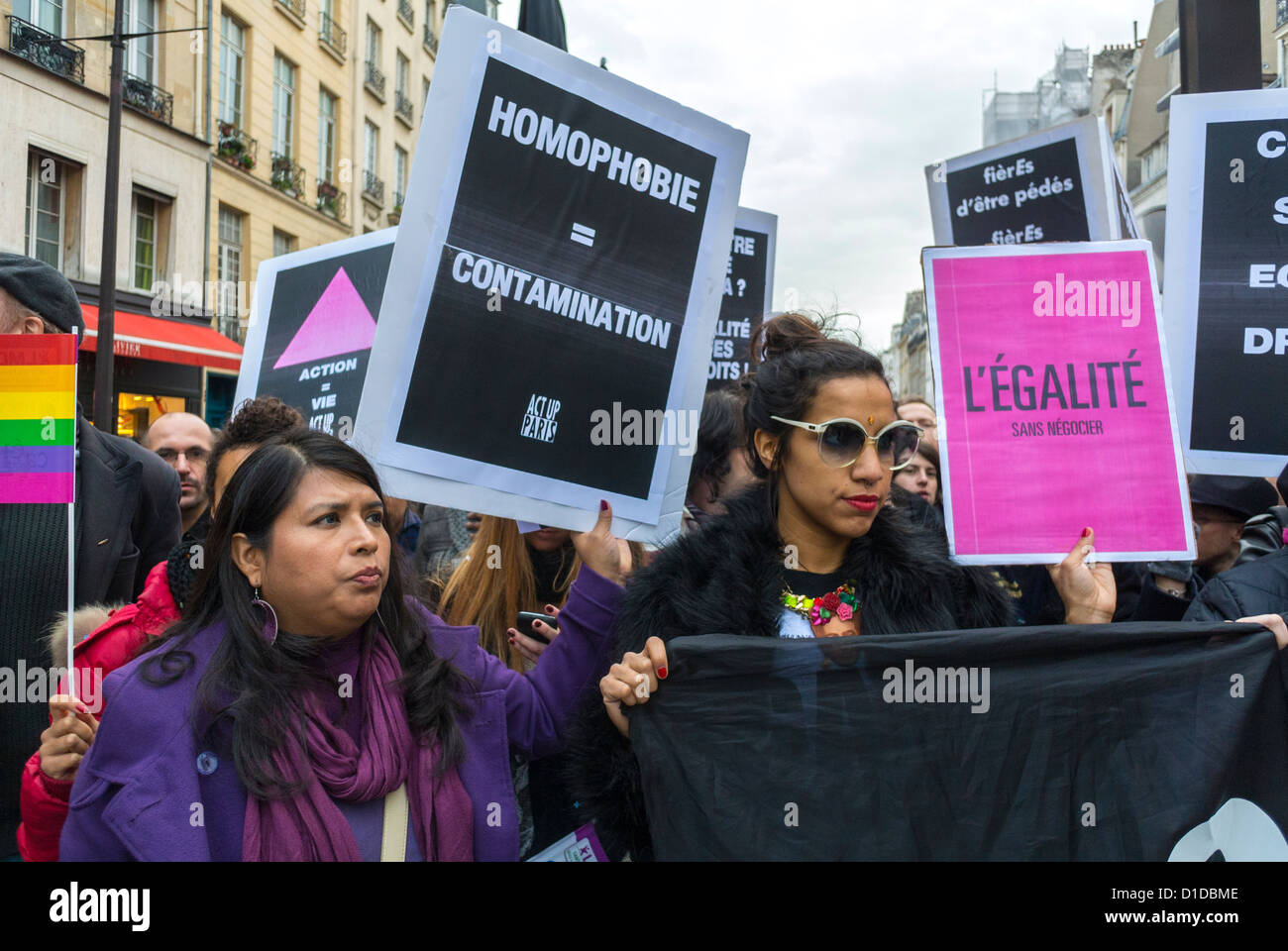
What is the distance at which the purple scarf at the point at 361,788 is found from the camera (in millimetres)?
1766

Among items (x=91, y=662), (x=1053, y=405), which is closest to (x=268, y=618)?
(x=91, y=662)

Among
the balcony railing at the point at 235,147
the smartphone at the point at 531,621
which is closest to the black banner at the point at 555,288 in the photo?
the smartphone at the point at 531,621

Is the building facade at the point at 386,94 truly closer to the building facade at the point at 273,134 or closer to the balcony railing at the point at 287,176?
the building facade at the point at 273,134

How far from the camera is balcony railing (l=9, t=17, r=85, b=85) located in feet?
44.2

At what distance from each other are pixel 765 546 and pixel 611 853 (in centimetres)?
66

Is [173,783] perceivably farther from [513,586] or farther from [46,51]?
[46,51]

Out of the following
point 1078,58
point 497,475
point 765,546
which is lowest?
point 765,546

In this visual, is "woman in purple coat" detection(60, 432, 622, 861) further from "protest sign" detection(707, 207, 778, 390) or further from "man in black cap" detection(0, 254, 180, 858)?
"protest sign" detection(707, 207, 778, 390)

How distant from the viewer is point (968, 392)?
219 cm

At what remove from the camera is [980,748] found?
6.08ft

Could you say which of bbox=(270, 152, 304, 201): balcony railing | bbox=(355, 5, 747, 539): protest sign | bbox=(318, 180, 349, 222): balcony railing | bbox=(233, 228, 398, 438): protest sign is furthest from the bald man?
bbox=(318, 180, 349, 222): balcony railing

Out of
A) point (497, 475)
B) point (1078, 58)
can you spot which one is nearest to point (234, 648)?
point (497, 475)

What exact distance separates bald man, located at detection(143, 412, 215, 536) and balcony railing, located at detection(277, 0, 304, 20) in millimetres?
18999

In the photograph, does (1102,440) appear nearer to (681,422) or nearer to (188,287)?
(681,422)
